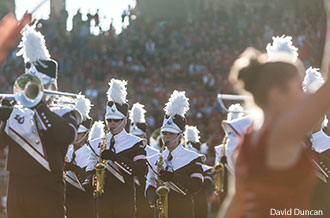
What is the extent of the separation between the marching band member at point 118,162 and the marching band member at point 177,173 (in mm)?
258

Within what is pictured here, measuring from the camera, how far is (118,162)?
→ 31.1 ft

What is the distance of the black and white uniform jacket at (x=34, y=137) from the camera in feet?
20.6

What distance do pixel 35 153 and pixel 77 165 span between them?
3756mm

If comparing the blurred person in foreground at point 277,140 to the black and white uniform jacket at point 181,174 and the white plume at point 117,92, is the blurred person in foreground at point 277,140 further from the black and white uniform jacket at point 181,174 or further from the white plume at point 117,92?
the white plume at point 117,92

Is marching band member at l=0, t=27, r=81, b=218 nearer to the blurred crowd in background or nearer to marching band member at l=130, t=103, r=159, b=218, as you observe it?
marching band member at l=130, t=103, r=159, b=218

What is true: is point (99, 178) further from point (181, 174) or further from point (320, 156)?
point (320, 156)

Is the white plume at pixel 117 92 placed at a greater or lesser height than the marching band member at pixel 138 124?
lesser

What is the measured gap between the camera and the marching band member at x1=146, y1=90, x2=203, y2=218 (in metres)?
9.39

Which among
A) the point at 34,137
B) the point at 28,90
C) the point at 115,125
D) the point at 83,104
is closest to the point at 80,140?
the point at 83,104

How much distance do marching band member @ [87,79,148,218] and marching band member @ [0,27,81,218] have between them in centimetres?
299

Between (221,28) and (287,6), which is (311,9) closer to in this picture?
(287,6)

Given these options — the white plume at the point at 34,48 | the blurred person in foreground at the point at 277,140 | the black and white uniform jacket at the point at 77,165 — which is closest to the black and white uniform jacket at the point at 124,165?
the black and white uniform jacket at the point at 77,165

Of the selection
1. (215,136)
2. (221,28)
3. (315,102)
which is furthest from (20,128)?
(221,28)

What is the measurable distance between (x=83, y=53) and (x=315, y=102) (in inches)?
877
